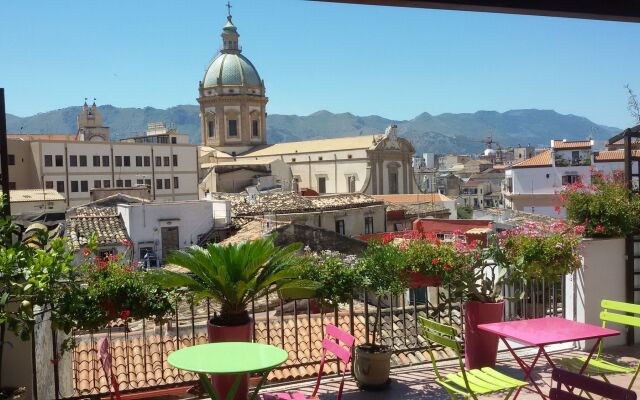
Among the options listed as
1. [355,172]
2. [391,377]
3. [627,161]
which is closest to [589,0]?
[391,377]

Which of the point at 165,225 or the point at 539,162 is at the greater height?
the point at 539,162

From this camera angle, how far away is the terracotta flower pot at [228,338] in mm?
4906

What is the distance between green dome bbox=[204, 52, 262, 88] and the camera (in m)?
74.3

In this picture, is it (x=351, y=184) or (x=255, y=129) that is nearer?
(x=351, y=184)

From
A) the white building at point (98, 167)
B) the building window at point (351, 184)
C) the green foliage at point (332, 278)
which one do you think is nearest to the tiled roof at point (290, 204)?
the white building at point (98, 167)

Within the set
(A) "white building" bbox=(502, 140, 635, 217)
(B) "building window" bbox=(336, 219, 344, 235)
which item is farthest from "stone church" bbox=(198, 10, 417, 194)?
(B) "building window" bbox=(336, 219, 344, 235)

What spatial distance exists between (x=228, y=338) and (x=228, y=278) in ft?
1.59

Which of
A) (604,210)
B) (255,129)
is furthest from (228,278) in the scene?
(255,129)

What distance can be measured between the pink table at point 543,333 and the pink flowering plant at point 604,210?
7.04 feet

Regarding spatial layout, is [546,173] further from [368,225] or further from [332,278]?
[332,278]

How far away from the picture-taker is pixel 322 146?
6500cm

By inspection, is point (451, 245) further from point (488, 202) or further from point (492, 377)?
point (488, 202)

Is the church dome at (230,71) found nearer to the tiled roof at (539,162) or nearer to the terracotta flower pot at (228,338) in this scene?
the tiled roof at (539,162)

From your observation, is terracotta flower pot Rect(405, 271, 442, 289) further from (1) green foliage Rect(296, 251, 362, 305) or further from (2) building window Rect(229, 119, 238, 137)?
(2) building window Rect(229, 119, 238, 137)
